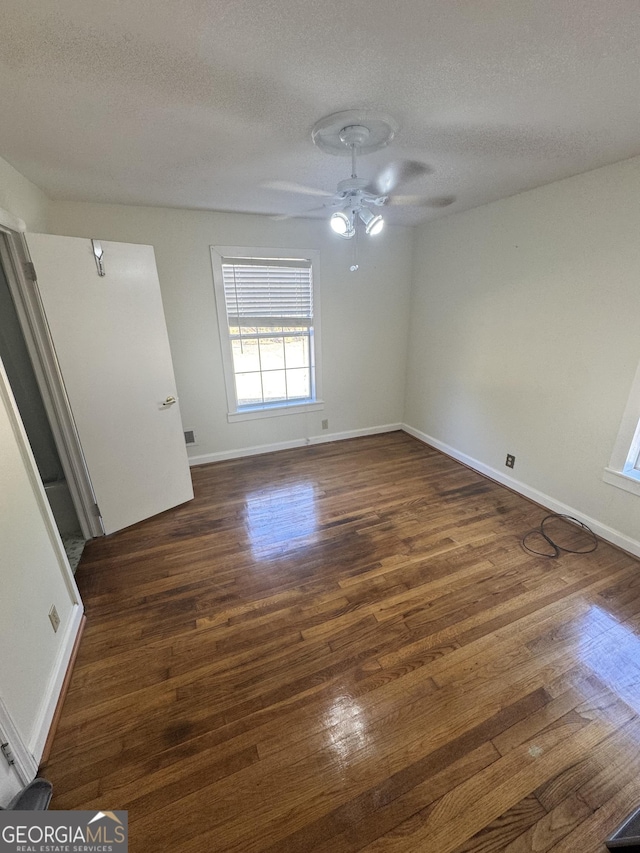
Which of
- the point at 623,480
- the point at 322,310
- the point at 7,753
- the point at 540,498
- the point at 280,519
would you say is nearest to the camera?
the point at 7,753

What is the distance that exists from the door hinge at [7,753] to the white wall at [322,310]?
2.60m

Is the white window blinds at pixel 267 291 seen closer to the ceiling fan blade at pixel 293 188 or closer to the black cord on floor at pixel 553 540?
the ceiling fan blade at pixel 293 188

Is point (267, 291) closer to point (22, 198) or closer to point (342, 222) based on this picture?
point (342, 222)

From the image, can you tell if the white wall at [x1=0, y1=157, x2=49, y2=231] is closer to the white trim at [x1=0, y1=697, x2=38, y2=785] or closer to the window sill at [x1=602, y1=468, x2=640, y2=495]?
the white trim at [x1=0, y1=697, x2=38, y2=785]

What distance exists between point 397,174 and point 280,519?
2541mm

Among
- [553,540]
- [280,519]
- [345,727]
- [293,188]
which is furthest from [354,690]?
[293,188]

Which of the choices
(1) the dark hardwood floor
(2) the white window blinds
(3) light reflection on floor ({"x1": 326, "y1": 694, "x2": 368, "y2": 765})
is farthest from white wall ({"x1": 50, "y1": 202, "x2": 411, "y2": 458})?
(3) light reflection on floor ({"x1": 326, "y1": 694, "x2": 368, "y2": 765})

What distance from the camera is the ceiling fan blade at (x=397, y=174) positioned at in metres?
1.97

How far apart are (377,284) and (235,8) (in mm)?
2985

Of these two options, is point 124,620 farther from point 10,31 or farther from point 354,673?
point 10,31

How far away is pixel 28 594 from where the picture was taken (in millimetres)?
1348

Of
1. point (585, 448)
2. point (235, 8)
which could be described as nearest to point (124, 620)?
point (235, 8)

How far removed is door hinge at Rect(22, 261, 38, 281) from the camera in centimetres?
193

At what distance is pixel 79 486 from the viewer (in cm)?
235
